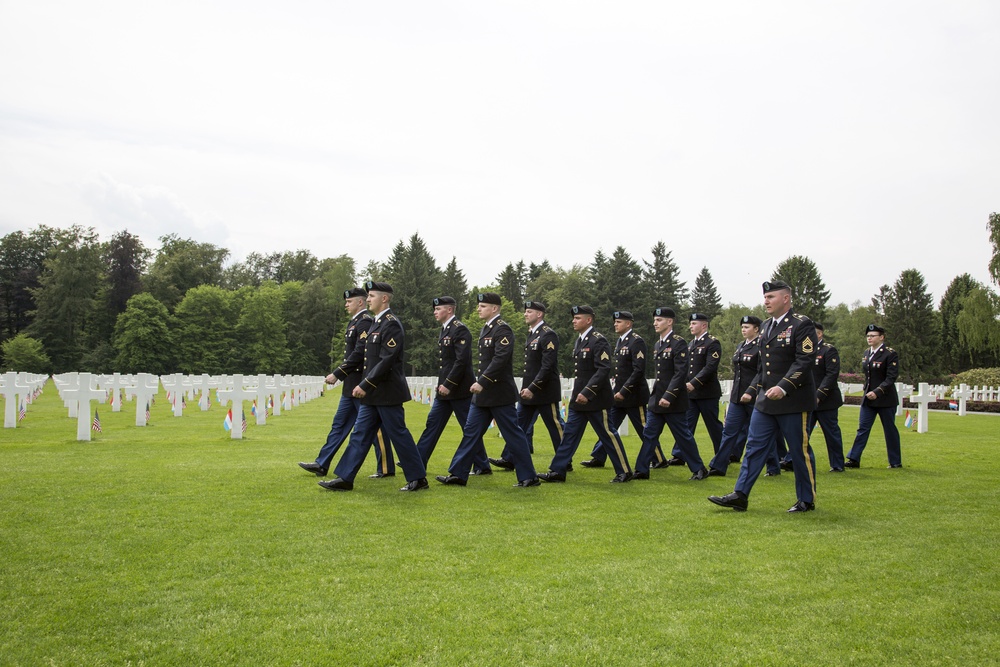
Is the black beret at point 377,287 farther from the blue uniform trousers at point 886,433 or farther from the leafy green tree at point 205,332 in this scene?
the leafy green tree at point 205,332

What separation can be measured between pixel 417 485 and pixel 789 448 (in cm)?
402

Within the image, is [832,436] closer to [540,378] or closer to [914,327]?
[540,378]

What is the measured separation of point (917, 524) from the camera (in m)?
6.75

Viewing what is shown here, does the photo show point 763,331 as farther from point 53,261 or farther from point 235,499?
point 53,261

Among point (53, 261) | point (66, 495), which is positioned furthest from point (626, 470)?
point (53, 261)

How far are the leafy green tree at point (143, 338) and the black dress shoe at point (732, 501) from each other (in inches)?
2753

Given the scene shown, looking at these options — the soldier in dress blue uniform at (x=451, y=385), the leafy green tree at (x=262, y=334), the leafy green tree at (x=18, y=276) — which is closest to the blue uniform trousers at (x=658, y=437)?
the soldier in dress blue uniform at (x=451, y=385)

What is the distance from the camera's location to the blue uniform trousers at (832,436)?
11.1 meters

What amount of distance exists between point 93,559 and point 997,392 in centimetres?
3853

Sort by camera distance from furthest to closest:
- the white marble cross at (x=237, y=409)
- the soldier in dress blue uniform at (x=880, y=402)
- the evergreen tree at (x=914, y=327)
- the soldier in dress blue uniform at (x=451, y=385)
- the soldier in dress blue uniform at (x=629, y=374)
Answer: the evergreen tree at (x=914, y=327) < the white marble cross at (x=237, y=409) < the soldier in dress blue uniform at (x=880, y=402) < the soldier in dress blue uniform at (x=629, y=374) < the soldier in dress blue uniform at (x=451, y=385)

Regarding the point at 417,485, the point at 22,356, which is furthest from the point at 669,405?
the point at 22,356

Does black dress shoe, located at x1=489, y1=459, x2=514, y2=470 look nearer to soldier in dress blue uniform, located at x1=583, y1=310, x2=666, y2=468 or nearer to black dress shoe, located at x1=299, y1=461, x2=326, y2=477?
soldier in dress blue uniform, located at x1=583, y1=310, x2=666, y2=468

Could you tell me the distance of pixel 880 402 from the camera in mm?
11867

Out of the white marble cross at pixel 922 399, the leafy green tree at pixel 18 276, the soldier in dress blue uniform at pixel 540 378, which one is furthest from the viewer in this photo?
the leafy green tree at pixel 18 276
